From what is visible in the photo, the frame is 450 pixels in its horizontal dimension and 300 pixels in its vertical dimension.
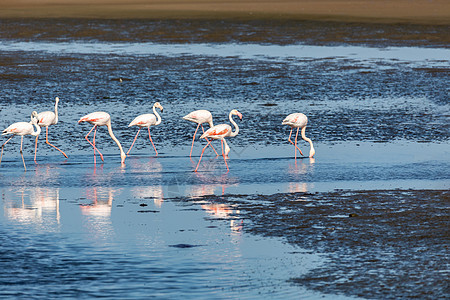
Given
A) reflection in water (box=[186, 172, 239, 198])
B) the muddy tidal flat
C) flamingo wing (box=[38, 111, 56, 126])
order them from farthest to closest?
flamingo wing (box=[38, 111, 56, 126])
reflection in water (box=[186, 172, 239, 198])
the muddy tidal flat

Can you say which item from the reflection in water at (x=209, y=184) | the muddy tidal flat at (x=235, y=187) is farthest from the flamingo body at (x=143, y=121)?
the reflection in water at (x=209, y=184)

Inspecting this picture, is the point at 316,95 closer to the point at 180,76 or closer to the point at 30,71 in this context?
the point at 180,76

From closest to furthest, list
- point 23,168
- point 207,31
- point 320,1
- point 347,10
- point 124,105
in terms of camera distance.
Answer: point 23,168 → point 124,105 → point 207,31 → point 347,10 → point 320,1

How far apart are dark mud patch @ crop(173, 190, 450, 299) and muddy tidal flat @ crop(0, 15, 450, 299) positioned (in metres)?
0.02

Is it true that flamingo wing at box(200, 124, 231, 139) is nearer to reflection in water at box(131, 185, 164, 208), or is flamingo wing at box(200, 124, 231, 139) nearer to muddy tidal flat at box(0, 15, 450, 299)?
muddy tidal flat at box(0, 15, 450, 299)

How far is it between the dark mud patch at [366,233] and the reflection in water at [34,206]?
5.86 feet

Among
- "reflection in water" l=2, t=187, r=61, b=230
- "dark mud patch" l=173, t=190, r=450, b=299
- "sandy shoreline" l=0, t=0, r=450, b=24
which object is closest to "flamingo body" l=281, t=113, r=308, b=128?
"dark mud patch" l=173, t=190, r=450, b=299

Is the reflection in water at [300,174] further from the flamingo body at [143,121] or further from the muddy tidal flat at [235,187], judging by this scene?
the flamingo body at [143,121]

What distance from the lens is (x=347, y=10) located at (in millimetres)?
44031

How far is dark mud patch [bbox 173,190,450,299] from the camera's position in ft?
23.1

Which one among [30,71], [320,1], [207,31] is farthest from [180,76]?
[320,1]

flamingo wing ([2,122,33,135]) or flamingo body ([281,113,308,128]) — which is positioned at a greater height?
flamingo body ([281,113,308,128])

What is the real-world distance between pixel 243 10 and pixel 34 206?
35331mm

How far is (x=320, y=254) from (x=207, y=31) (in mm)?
26488
